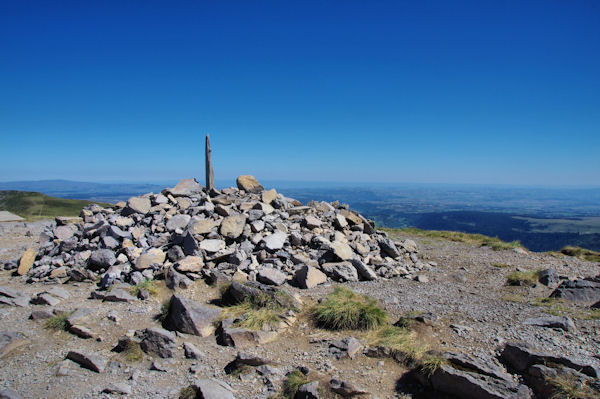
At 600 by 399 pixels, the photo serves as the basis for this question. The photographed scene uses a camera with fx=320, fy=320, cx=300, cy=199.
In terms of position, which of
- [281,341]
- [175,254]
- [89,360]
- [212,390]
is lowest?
[281,341]

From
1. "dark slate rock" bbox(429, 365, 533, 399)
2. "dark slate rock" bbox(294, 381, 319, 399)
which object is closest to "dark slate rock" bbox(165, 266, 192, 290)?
"dark slate rock" bbox(294, 381, 319, 399)

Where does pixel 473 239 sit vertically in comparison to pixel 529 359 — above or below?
below

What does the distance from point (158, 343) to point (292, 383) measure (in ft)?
11.2

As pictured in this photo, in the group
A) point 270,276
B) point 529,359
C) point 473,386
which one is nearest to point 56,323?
point 270,276

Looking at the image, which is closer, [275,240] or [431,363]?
[431,363]

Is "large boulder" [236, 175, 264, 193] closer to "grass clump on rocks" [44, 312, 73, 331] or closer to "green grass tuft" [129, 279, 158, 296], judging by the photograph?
"green grass tuft" [129, 279, 158, 296]

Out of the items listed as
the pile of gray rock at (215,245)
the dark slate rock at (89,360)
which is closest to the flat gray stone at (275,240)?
the pile of gray rock at (215,245)

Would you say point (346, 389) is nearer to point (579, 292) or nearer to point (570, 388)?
point (570, 388)

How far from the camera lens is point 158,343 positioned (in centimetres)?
757

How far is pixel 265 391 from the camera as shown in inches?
254

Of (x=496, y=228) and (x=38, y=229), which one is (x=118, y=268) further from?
(x=496, y=228)

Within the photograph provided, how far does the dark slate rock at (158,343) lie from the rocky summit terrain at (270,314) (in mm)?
29

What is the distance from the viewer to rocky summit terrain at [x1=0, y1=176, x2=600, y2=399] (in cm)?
639

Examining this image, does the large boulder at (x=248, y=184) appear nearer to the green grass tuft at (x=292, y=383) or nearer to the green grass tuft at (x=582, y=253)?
the green grass tuft at (x=292, y=383)
